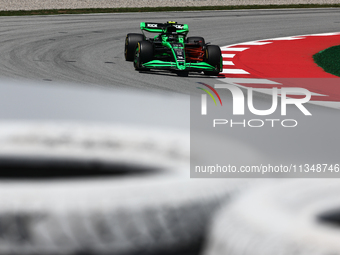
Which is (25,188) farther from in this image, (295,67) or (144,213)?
(295,67)

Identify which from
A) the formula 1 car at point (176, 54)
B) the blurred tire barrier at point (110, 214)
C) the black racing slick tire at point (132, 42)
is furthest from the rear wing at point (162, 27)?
the blurred tire barrier at point (110, 214)

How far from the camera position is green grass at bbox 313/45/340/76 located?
11.1 m

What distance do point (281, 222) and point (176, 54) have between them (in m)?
8.19

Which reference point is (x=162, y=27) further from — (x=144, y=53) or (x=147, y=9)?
(x=147, y=9)

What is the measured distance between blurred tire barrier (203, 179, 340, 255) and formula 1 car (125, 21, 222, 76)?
7.62m

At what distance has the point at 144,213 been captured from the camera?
6.67ft

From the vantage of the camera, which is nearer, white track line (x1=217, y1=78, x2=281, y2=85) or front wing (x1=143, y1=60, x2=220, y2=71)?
white track line (x1=217, y1=78, x2=281, y2=85)

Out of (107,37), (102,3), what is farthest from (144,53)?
(102,3)

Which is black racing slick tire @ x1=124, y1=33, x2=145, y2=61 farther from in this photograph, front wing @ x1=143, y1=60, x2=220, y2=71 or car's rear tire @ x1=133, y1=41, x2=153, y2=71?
front wing @ x1=143, y1=60, x2=220, y2=71

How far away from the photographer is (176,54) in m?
9.99

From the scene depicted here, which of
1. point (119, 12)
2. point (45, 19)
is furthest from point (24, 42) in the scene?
point (119, 12)

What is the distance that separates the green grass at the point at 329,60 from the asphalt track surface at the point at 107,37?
8.39 ft

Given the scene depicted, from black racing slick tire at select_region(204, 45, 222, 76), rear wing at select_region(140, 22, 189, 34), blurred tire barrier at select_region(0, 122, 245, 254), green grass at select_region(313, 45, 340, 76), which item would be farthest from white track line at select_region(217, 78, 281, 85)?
blurred tire barrier at select_region(0, 122, 245, 254)

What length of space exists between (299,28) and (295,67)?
7.11 m
